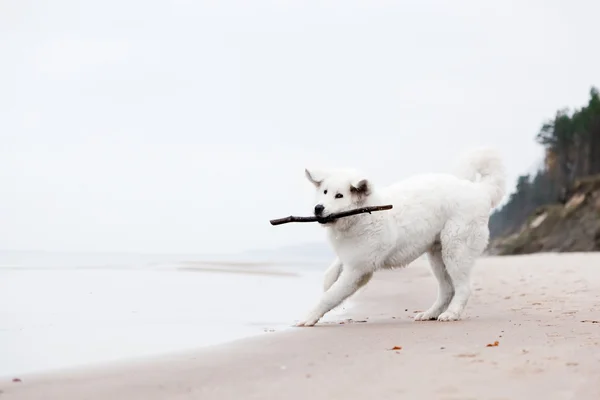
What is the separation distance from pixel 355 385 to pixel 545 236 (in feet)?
116

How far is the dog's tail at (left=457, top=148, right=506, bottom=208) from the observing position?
828 centimetres

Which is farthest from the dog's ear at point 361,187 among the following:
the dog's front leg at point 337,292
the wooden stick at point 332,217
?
the dog's front leg at point 337,292

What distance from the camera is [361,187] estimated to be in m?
7.18

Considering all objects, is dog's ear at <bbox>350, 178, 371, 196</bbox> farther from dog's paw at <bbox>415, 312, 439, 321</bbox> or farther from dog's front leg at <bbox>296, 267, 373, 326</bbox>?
dog's paw at <bbox>415, 312, 439, 321</bbox>

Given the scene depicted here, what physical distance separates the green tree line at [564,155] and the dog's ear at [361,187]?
34.2m

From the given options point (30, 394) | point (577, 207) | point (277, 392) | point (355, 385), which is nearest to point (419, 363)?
point (355, 385)

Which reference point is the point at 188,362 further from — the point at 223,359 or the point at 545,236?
the point at 545,236

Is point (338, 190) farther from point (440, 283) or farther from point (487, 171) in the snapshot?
point (487, 171)

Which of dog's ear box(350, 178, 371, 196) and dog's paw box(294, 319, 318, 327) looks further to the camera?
dog's ear box(350, 178, 371, 196)

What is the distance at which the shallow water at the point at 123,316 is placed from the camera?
562cm

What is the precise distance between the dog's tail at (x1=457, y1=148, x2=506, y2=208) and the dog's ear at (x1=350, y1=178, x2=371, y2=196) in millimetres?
1750

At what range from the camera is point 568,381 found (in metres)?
3.72

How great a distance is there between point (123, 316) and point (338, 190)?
296 centimetres

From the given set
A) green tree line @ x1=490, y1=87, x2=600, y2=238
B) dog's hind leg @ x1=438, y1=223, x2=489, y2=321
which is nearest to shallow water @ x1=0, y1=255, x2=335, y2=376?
dog's hind leg @ x1=438, y1=223, x2=489, y2=321
